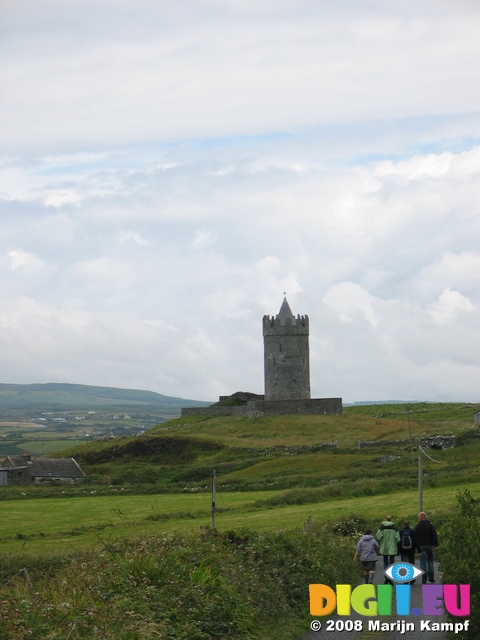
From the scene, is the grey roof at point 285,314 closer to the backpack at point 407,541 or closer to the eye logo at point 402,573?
the backpack at point 407,541

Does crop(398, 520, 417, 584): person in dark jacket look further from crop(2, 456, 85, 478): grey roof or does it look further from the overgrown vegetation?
crop(2, 456, 85, 478): grey roof

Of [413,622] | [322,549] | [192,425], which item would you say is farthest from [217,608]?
[192,425]

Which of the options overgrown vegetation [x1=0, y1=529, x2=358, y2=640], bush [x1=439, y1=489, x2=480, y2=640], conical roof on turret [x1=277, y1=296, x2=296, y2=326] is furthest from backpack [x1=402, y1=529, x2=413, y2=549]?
conical roof on turret [x1=277, y1=296, x2=296, y2=326]

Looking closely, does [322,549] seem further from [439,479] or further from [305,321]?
[305,321]

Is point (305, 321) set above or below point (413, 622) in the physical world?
above

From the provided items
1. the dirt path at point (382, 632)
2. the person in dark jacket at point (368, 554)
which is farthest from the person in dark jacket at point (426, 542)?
the dirt path at point (382, 632)

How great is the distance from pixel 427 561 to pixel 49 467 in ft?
169

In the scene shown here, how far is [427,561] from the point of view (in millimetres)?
20500

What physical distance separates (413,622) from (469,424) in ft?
196

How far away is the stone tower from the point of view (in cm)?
9088

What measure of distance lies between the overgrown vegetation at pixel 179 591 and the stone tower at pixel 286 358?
69.5 m

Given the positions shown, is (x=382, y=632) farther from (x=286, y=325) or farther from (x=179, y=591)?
(x=286, y=325)

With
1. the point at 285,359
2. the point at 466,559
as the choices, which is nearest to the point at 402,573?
the point at 466,559

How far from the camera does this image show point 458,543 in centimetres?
1605
